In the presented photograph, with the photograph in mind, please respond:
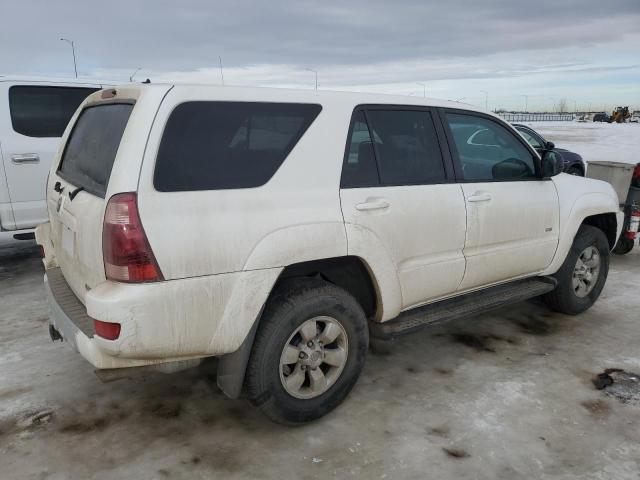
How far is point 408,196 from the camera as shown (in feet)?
10.5

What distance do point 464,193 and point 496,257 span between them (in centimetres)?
60

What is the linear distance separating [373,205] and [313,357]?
94cm

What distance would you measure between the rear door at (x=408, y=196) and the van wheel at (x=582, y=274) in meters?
1.52

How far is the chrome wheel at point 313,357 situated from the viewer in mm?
2867

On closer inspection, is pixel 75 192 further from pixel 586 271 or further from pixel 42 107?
pixel 586 271

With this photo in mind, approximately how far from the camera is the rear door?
3.04 m

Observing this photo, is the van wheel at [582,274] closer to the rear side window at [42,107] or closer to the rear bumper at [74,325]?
the rear bumper at [74,325]

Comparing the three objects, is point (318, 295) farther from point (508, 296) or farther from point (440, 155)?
point (508, 296)

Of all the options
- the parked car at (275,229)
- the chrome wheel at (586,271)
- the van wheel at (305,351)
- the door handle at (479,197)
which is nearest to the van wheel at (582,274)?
the chrome wheel at (586,271)

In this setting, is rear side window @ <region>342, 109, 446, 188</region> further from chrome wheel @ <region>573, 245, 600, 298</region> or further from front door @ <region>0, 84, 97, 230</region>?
front door @ <region>0, 84, 97, 230</region>

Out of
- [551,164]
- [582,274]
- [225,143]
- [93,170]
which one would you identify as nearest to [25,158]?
[93,170]

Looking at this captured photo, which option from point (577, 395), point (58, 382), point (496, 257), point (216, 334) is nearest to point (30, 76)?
point (58, 382)

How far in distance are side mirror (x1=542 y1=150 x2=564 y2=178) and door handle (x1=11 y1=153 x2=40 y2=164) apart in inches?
199

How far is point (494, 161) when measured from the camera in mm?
3873
